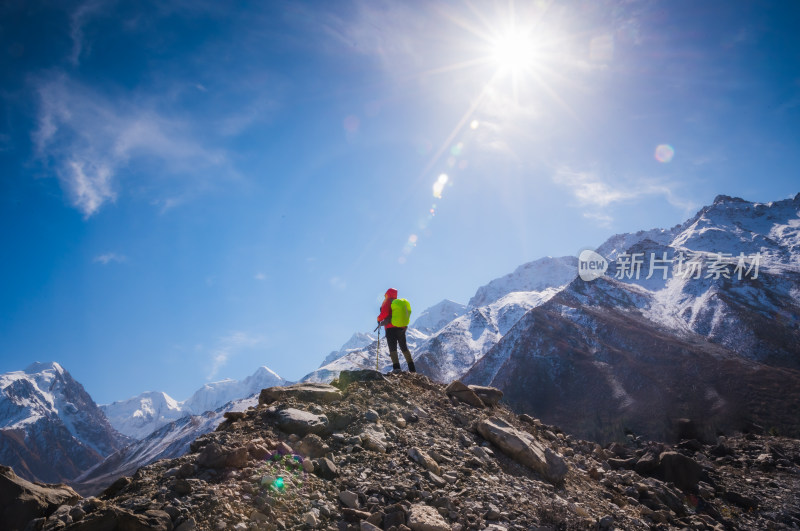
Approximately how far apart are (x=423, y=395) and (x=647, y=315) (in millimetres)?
169522

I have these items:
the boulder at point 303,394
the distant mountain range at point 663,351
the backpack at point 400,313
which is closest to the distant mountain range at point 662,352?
the distant mountain range at point 663,351

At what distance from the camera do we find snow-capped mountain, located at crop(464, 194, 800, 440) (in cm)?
9019

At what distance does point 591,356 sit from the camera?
129 meters

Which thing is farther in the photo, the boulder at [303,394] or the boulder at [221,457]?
the boulder at [303,394]

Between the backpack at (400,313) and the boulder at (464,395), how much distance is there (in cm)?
319

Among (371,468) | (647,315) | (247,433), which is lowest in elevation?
(371,468)

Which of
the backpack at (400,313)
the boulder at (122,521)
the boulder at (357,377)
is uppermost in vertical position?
the backpack at (400,313)

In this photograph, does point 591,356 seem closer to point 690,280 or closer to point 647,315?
point 647,315

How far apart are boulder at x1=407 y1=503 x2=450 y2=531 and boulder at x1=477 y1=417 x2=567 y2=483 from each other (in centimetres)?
461

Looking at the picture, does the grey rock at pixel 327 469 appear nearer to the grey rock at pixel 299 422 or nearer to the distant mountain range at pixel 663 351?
the grey rock at pixel 299 422

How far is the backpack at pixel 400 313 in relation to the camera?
16391 millimetres

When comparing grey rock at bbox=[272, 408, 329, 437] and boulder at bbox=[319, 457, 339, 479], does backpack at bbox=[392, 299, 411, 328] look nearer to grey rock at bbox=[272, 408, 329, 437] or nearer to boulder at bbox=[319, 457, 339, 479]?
grey rock at bbox=[272, 408, 329, 437]

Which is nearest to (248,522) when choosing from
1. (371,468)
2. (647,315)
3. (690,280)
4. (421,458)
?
(371,468)

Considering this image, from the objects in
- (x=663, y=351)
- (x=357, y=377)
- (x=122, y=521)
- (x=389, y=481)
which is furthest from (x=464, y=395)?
(x=663, y=351)
